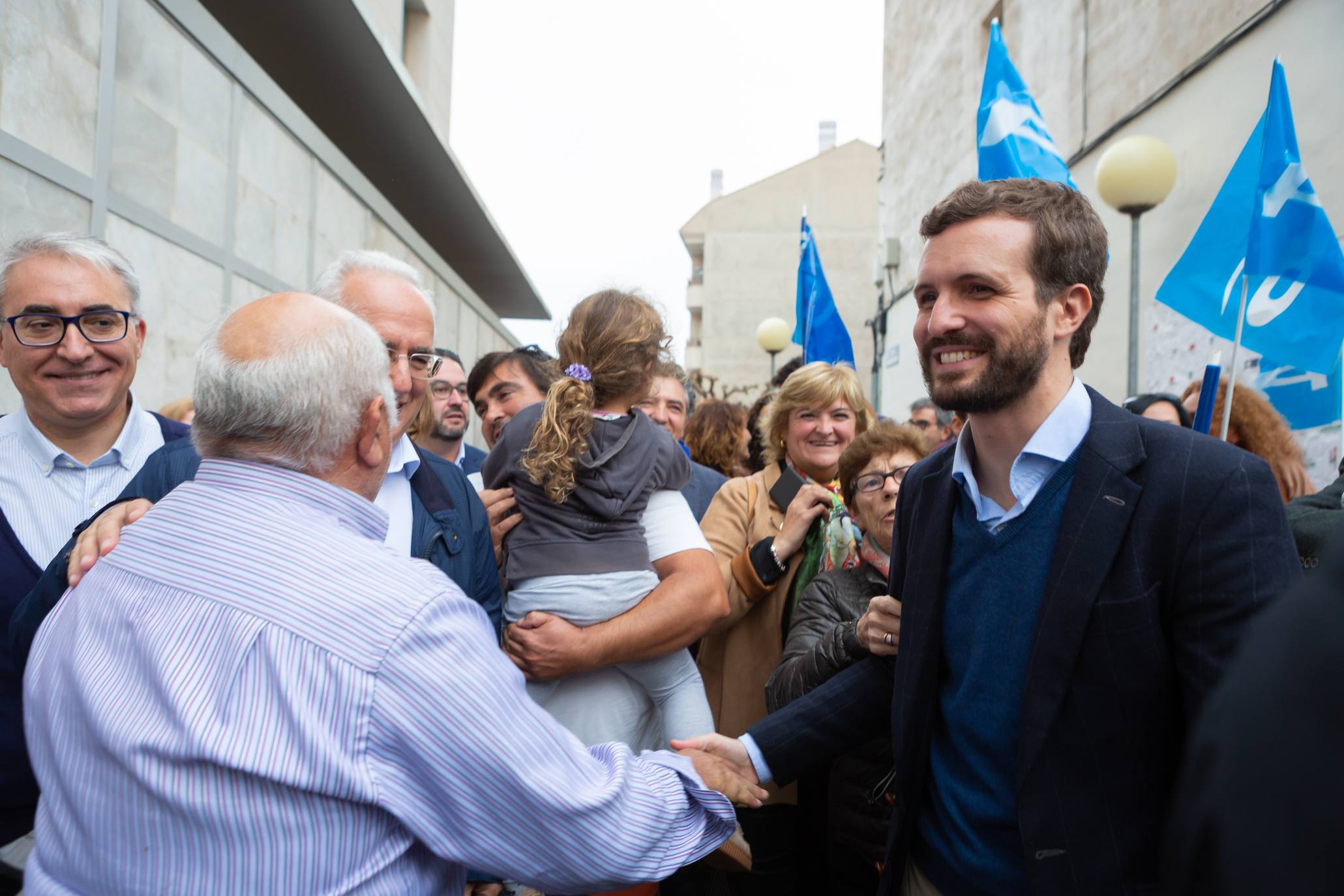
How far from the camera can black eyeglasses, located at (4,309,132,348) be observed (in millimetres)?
2402

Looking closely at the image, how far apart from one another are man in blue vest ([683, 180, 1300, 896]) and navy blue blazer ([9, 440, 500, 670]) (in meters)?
0.76

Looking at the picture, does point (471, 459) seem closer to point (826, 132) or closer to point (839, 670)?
point (839, 670)

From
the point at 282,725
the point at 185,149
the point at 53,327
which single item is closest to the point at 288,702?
the point at 282,725

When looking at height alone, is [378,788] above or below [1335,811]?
below

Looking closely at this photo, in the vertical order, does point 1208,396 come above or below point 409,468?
above

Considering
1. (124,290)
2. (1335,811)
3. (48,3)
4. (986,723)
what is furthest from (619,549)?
(48,3)

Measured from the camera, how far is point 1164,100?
7.20 meters

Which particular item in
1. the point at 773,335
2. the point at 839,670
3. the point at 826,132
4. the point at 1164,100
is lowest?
the point at 839,670

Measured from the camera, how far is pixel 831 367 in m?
3.92

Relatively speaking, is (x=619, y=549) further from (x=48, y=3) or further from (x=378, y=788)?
(x=48, y=3)

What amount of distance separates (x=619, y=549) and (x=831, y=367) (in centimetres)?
175

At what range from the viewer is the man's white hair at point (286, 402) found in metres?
1.45

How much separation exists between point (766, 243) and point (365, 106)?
27.5 meters

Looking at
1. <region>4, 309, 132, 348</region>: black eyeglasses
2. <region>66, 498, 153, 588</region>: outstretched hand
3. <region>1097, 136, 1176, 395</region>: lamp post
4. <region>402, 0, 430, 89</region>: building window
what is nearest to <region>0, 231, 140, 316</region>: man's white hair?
<region>4, 309, 132, 348</region>: black eyeglasses
